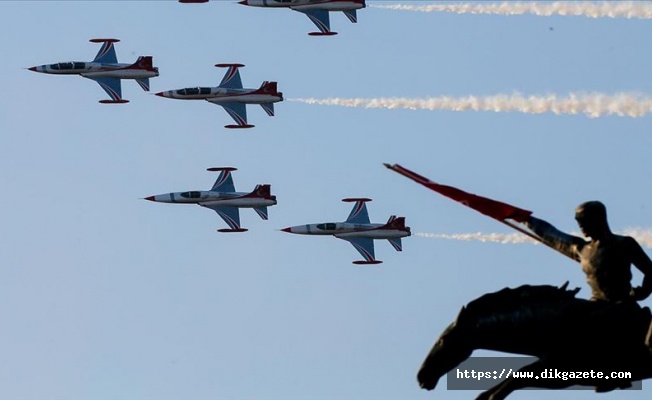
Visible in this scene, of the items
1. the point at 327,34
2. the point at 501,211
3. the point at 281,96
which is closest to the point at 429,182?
the point at 501,211

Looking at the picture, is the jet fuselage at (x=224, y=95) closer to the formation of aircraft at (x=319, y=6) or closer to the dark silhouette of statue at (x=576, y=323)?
the formation of aircraft at (x=319, y=6)

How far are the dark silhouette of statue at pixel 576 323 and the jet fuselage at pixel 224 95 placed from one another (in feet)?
468

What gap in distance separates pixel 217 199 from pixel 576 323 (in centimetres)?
15436

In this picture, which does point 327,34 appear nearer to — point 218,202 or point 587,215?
point 218,202

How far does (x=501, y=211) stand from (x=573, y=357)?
3.17 m

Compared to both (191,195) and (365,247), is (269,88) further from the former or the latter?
(365,247)

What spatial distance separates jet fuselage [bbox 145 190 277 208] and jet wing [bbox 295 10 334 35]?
27.5 metres

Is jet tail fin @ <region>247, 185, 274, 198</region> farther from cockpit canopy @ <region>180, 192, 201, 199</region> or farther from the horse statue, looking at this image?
the horse statue

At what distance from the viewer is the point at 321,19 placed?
16738cm

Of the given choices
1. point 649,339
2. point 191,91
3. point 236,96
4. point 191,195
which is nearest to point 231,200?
point 191,195

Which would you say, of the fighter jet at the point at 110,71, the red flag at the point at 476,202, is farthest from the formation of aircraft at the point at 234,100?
the red flag at the point at 476,202

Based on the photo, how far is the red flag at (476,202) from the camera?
39938 millimetres

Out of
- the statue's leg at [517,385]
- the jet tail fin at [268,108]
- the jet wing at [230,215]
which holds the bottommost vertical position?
the statue's leg at [517,385]

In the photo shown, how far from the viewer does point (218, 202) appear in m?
193
